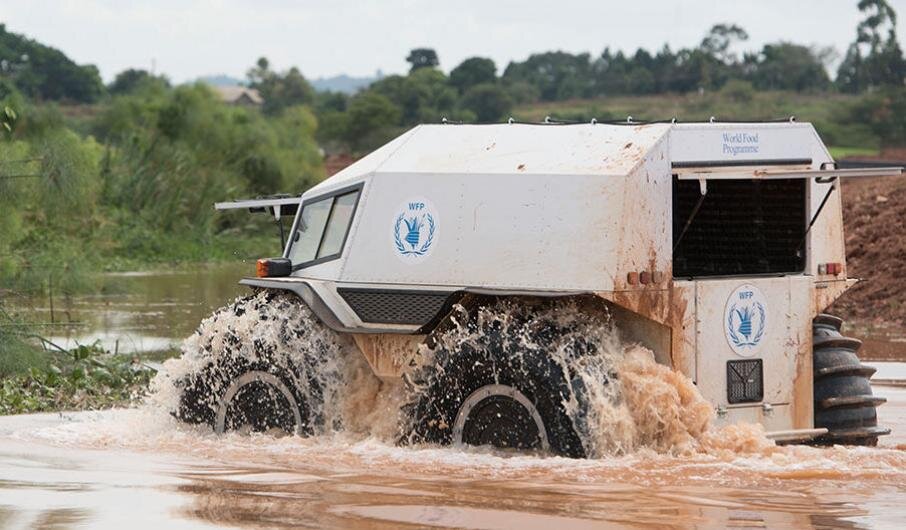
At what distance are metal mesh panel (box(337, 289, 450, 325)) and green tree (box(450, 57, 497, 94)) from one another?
74.3 meters

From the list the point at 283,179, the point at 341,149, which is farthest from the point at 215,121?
the point at 341,149

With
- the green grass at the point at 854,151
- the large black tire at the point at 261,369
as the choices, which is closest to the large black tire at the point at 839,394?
the large black tire at the point at 261,369

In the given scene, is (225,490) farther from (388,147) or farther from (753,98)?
(753,98)

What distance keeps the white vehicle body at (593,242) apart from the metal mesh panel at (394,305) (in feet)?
0.03

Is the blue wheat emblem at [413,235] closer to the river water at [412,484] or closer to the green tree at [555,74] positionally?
the river water at [412,484]

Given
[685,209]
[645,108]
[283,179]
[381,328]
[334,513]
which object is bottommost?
[334,513]

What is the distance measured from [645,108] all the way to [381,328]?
60.9m

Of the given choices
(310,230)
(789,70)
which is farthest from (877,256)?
(789,70)

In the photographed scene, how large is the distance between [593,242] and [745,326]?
1.29 meters

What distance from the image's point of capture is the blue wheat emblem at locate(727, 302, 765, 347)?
38.5 ft

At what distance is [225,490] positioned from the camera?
1052cm

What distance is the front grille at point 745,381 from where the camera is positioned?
1175 cm

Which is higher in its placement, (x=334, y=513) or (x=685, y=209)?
(x=685, y=209)

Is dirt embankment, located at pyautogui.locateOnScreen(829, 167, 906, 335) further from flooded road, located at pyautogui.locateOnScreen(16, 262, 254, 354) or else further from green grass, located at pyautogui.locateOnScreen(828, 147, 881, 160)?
green grass, located at pyautogui.locateOnScreen(828, 147, 881, 160)
